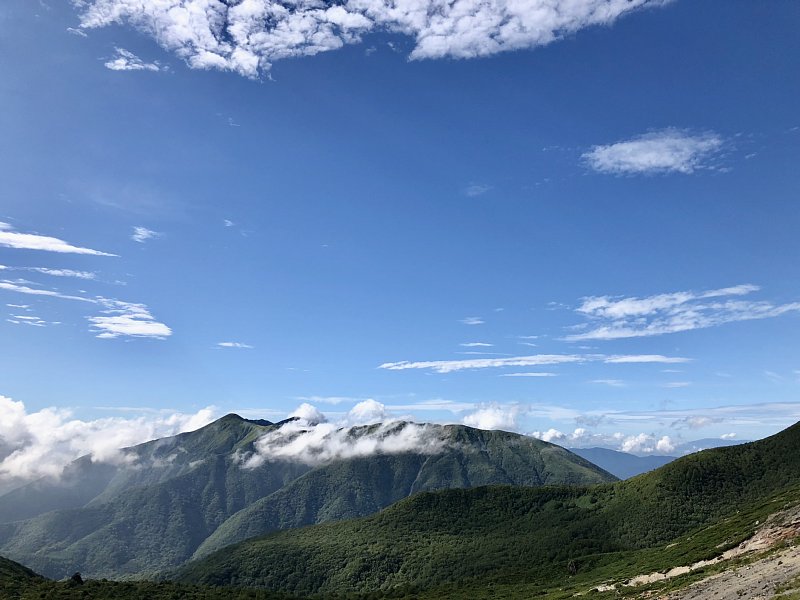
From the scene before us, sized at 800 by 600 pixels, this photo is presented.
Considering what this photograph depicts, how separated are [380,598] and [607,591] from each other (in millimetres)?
85972

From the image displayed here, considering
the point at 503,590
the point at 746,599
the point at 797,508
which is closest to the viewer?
the point at 746,599

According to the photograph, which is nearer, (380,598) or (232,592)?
(232,592)

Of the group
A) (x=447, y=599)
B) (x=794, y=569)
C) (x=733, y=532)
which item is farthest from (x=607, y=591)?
(x=447, y=599)

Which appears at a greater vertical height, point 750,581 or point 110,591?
point 750,581

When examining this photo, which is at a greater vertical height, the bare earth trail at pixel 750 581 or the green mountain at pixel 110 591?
the bare earth trail at pixel 750 581

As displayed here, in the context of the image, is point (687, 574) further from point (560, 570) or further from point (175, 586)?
point (175, 586)

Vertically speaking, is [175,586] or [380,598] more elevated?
[175,586]

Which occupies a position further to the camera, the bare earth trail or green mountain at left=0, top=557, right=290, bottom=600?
green mountain at left=0, top=557, right=290, bottom=600

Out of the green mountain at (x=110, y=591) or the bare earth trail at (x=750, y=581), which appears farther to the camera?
the green mountain at (x=110, y=591)

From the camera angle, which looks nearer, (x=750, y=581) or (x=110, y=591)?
(x=750, y=581)

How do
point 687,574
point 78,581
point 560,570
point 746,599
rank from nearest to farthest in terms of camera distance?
point 746,599
point 687,574
point 78,581
point 560,570

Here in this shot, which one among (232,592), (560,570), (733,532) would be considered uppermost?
(733,532)

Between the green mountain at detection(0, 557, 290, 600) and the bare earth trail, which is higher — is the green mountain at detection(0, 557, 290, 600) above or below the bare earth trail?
below

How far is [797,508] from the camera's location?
76.6m
